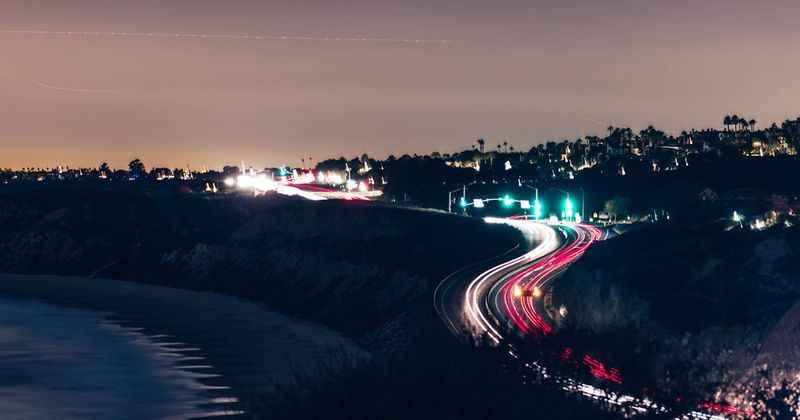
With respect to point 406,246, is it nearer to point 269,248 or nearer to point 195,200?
point 269,248

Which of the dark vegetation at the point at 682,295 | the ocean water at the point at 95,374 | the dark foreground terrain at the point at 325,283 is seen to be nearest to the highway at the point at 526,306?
the dark foreground terrain at the point at 325,283

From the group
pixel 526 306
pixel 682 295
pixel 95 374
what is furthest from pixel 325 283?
pixel 682 295

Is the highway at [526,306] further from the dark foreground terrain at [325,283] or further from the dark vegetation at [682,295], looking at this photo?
the dark vegetation at [682,295]

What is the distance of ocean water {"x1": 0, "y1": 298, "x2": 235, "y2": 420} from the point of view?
58.6 meters

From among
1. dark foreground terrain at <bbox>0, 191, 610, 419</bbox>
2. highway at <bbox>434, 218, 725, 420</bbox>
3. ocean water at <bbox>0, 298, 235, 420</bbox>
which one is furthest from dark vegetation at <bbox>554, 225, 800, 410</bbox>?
ocean water at <bbox>0, 298, 235, 420</bbox>

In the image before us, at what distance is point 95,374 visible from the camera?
71.9 metres

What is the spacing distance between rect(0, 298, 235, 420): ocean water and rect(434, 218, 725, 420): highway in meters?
17.7

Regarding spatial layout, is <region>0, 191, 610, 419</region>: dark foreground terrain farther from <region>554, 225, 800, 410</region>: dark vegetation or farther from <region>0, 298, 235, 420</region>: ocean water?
<region>554, 225, 800, 410</region>: dark vegetation

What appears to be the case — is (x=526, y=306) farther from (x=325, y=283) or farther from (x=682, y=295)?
(x=325, y=283)

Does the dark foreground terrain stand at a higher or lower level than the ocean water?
higher

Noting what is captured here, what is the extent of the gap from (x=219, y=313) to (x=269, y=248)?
131 ft

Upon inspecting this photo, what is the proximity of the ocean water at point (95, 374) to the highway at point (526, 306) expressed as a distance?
17682 millimetres

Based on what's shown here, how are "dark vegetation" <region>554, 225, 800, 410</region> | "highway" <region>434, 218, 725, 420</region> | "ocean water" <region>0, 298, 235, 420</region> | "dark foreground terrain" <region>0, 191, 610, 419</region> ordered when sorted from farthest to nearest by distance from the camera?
"ocean water" <region>0, 298, 235, 420</region> → "dark vegetation" <region>554, 225, 800, 410</region> → "highway" <region>434, 218, 725, 420</region> → "dark foreground terrain" <region>0, 191, 610, 419</region>

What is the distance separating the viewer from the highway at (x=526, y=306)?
41.2 m
